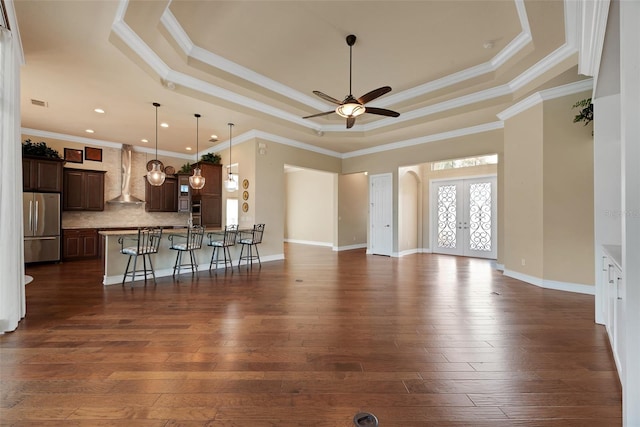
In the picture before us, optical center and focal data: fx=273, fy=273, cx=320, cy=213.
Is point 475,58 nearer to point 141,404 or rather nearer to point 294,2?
point 294,2

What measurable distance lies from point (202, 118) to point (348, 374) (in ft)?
18.4

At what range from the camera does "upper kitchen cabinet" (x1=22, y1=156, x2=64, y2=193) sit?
606cm

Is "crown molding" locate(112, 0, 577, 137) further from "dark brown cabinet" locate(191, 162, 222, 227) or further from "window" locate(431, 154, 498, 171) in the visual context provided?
"dark brown cabinet" locate(191, 162, 222, 227)

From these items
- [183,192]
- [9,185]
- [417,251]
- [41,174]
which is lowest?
[417,251]

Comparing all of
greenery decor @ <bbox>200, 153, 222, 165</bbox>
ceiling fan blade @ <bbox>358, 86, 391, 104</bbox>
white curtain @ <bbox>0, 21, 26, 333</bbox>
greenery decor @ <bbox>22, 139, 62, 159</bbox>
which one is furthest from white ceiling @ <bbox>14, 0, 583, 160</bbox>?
greenery decor @ <bbox>200, 153, 222, 165</bbox>

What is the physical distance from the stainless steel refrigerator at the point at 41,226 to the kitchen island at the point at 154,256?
217 cm

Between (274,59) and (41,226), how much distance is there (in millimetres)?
6460

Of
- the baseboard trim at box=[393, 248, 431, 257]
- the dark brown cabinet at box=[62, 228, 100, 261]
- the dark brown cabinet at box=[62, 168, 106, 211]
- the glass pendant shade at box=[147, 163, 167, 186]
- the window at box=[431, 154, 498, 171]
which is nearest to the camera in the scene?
the glass pendant shade at box=[147, 163, 167, 186]

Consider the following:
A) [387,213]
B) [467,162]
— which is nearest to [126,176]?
[387,213]

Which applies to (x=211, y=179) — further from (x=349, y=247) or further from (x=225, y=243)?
(x=349, y=247)

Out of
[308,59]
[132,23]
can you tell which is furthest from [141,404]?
[308,59]

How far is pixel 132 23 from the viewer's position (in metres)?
3.20

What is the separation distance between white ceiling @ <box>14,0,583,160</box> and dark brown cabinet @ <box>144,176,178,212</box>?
2331mm

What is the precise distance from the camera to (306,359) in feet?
7.38
